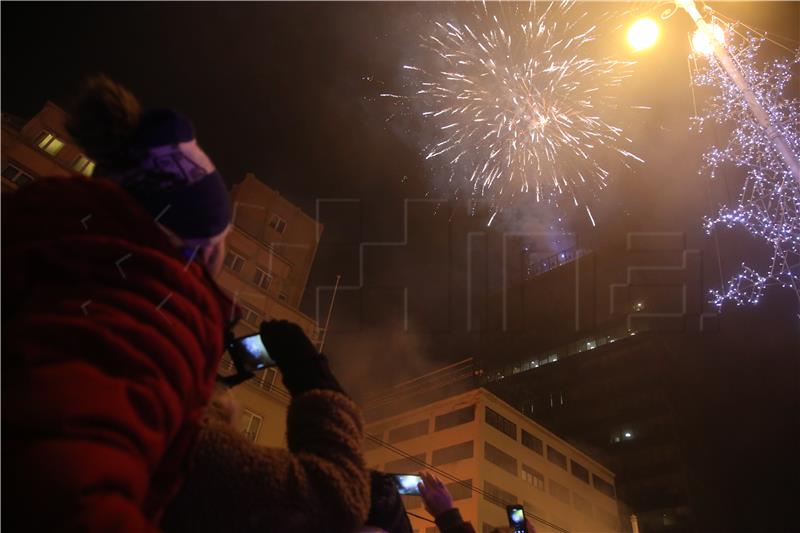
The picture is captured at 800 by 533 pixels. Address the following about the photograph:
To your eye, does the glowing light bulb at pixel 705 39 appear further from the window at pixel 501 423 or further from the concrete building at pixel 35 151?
the window at pixel 501 423

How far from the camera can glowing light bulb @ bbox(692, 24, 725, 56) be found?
7.11 metres

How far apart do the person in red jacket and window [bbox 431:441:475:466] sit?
119ft

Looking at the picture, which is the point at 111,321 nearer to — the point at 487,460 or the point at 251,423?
the point at 251,423

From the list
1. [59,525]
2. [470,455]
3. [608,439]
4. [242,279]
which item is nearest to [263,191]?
[242,279]

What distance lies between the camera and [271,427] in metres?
18.8

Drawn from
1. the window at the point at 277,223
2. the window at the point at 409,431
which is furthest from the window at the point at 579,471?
the window at the point at 277,223

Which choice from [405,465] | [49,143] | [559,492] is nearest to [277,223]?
[49,143]

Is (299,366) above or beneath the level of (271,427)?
beneath

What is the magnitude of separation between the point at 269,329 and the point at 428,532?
37.1 m

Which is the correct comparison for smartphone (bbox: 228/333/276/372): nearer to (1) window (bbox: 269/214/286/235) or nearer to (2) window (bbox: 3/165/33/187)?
(2) window (bbox: 3/165/33/187)

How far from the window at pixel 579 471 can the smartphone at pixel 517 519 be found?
141 feet

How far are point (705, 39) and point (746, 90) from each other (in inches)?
44.2

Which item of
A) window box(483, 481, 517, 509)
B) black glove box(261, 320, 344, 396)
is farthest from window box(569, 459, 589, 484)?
black glove box(261, 320, 344, 396)

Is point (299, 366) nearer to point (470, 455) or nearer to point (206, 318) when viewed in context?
point (206, 318)
